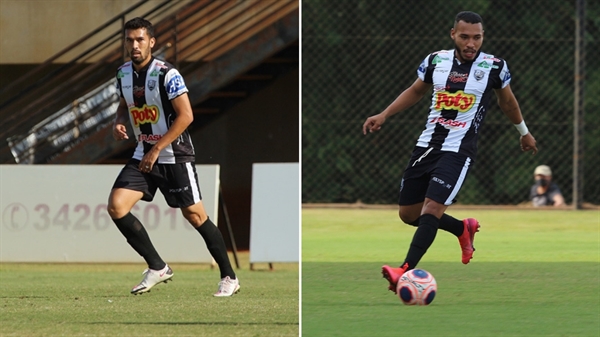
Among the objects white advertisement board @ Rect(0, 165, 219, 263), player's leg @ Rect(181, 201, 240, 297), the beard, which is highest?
the beard

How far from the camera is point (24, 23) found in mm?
14234

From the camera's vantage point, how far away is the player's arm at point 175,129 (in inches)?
278

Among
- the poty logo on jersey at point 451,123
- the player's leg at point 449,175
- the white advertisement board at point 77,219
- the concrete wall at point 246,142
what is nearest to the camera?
the player's leg at point 449,175

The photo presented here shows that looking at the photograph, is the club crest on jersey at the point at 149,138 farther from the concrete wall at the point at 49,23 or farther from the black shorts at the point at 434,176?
the concrete wall at the point at 49,23

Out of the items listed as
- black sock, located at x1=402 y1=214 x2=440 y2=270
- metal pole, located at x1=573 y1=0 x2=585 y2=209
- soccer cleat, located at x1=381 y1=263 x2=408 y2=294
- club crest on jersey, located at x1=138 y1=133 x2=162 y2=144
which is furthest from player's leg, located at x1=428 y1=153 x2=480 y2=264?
metal pole, located at x1=573 y1=0 x2=585 y2=209

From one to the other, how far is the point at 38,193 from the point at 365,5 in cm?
619

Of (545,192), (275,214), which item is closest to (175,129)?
(275,214)

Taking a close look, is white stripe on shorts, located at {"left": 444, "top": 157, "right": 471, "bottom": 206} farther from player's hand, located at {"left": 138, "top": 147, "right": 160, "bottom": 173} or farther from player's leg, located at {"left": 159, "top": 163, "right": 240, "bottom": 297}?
player's hand, located at {"left": 138, "top": 147, "right": 160, "bottom": 173}

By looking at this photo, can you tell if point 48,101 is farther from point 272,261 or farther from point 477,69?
point 477,69

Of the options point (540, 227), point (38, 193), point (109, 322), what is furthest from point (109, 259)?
point (109, 322)

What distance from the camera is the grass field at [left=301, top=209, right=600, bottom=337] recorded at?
579 centimetres

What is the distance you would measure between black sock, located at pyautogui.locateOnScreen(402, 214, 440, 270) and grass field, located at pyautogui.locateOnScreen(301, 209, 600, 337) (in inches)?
11.1

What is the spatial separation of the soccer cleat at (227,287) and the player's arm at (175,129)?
0.92 m

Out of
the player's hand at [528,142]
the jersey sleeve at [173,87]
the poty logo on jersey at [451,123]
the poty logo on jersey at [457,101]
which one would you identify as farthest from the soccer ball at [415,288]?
the jersey sleeve at [173,87]
